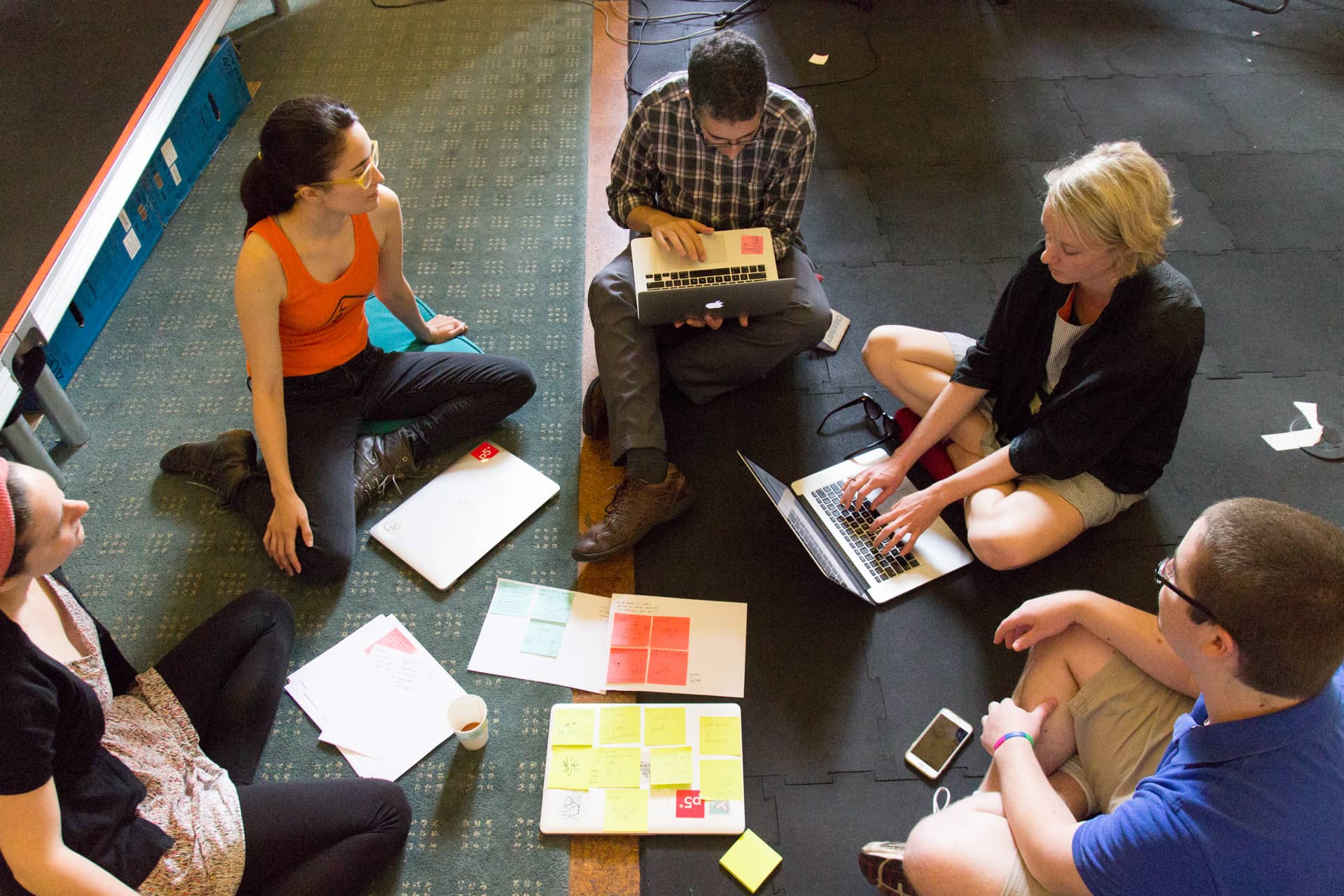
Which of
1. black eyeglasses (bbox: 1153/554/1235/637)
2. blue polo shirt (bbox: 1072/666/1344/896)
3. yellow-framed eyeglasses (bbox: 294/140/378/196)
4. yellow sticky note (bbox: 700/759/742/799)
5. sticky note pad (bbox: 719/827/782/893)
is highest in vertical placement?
yellow-framed eyeglasses (bbox: 294/140/378/196)

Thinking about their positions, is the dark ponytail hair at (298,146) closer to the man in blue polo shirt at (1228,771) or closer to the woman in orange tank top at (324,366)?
the woman in orange tank top at (324,366)

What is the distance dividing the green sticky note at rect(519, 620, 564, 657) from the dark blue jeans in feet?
1.39

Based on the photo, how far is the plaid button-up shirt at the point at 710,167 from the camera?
1990mm

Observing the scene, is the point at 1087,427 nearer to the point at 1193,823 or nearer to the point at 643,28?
the point at 1193,823

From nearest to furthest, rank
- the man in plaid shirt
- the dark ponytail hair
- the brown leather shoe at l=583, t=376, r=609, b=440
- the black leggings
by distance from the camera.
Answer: the black leggings, the dark ponytail hair, the man in plaid shirt, the brown leather shoe at l=583, t=376, r=609, b=440

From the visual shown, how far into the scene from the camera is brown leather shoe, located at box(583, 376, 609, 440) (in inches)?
83.0

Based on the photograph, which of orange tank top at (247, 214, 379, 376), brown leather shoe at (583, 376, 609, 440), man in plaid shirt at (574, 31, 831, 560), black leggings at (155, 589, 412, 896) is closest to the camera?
black leggings at (155, 589, 412, 896)

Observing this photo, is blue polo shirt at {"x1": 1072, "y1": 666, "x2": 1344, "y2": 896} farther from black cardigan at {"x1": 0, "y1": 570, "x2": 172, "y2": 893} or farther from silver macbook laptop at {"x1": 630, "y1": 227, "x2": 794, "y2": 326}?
black cardigan at {"x1": 0, "y1": 570, "x2": 172, "y2": 893}

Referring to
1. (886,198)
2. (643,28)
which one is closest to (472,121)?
(643,28)

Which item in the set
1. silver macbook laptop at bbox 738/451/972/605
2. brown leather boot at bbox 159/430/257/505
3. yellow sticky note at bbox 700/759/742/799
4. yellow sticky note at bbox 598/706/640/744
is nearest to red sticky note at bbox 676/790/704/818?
yellow sticky note at bbox 700/759/742/799

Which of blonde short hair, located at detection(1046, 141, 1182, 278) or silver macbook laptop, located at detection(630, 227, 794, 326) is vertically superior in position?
blonde short hair, located at detection(1046, 141, 1182, 278)

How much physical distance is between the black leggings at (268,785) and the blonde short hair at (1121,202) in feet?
5.04

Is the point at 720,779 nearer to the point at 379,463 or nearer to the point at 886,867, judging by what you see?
the point at 886,867

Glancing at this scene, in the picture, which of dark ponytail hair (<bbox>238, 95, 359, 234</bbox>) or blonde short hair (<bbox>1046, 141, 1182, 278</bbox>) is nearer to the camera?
blonde short hair (<bbox>1046, 141, 1182, 278</bbox>)
